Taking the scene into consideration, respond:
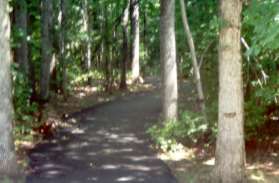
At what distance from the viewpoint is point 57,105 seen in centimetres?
1980

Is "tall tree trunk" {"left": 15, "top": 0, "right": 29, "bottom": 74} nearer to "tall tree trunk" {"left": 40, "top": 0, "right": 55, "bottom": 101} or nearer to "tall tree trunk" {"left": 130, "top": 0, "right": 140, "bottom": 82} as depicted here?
"tall tree trunk" {"left": 40, "top": 0, "right": 55, "bottom": 101}

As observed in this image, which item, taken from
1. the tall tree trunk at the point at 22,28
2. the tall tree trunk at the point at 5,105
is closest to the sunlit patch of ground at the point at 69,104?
the tall tree trunk at the point at 5,105

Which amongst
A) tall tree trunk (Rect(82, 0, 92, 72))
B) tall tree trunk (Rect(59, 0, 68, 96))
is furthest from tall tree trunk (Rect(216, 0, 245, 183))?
tall tree trunk (Rect(82, 0, 92, 72))

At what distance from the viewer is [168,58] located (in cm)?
1435

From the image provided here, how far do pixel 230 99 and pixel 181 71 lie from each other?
7555 millimetres

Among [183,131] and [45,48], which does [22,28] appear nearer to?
[45,48]

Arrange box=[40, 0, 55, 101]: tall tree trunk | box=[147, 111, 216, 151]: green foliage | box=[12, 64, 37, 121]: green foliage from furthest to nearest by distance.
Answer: box=[40, 0, 55, 101]: tall tree trunk → box=[12, 64, 37, 121]: green foliage → box=[147, 111, 216, 151]: green foliage

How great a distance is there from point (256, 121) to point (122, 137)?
4323mm

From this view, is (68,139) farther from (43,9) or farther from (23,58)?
(43,9)

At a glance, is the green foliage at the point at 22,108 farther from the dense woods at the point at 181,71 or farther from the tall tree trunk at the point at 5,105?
the tall tree trunk at the point at 5,105

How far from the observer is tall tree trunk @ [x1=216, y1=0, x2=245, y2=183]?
8961mm

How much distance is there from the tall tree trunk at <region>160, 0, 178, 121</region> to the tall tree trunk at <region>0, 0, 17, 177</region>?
533 centimetres

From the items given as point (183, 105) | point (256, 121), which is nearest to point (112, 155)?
point (256, 121)

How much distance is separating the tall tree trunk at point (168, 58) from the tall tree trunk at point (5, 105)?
5.33m
